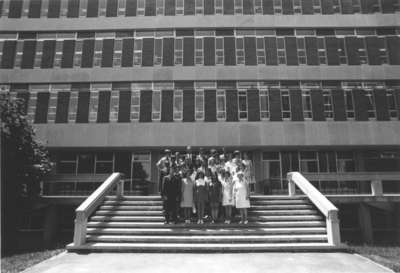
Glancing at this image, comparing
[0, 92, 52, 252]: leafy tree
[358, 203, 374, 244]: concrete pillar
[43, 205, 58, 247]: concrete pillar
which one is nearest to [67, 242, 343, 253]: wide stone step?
[0, 92, 52, 252]: leafy tree

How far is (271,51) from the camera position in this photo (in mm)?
23203

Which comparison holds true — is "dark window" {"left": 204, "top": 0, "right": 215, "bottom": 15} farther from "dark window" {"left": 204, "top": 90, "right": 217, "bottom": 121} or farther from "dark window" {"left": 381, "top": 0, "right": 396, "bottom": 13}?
"dark window" {"left": 381, "top": 0, "right": 396, "bottom": 13}

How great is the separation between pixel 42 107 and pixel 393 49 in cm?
2263

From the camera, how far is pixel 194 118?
22062 millimetres

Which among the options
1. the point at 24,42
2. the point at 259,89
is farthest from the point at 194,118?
the point at 24,42

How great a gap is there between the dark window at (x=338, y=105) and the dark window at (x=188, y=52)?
365 inches

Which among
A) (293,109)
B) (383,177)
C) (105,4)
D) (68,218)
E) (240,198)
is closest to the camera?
(240,198)

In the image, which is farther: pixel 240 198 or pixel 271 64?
pixel 271 64

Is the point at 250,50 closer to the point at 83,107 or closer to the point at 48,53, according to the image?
the point at 83,107

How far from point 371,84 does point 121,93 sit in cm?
1585

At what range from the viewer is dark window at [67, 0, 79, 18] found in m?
24.2

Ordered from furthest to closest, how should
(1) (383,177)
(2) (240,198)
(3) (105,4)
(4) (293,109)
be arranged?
1. (3) (105,4)
2. (4) (293,109)
3. (1) (383,177)
4. (2) (240,198)

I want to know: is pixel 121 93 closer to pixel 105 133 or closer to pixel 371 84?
pixel 105 133

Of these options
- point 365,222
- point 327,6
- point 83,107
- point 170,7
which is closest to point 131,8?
point 170,7
